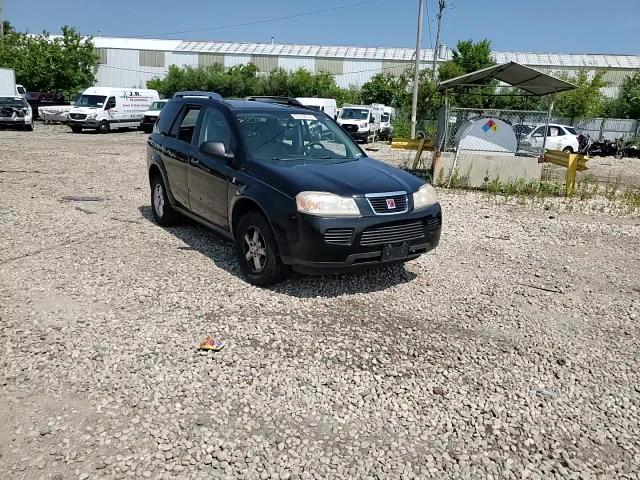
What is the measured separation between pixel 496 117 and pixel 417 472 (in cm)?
1186

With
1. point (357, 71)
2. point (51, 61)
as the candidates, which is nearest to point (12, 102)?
point (51, 61)

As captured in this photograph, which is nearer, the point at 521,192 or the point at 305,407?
the point at 305,407

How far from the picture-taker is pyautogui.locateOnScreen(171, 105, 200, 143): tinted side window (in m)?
6.72

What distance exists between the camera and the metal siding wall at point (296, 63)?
211 feet

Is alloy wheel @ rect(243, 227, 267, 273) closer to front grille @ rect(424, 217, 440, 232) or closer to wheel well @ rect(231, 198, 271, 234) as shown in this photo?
wheel well @ rect(231, 198, 271, 234)

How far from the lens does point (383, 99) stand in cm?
4775

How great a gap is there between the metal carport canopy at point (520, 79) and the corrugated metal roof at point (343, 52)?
169ft

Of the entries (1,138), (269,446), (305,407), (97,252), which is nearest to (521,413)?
(305,407)

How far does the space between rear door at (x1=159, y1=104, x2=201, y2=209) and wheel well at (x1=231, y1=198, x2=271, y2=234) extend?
1.28 m

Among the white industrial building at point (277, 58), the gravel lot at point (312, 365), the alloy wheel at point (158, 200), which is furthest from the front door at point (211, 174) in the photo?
the white industrial building at point (277, 58)

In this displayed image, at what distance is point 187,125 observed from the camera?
6840mm

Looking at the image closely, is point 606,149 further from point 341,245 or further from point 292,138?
point 341,245

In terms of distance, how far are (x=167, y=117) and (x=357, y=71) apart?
2317 inches

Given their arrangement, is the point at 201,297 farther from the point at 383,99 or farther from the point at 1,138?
the point at 383,99
